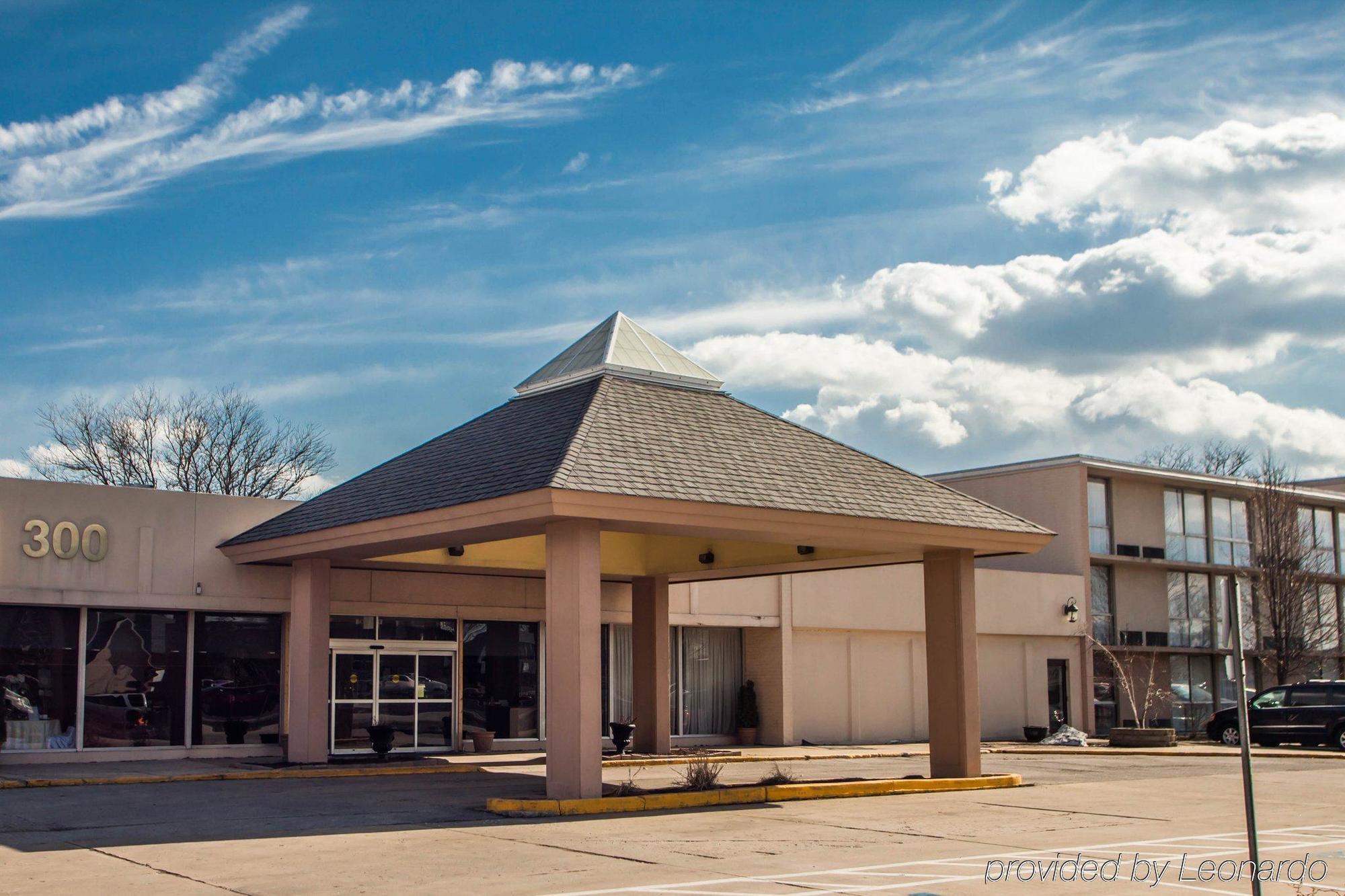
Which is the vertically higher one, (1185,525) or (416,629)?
(1185,525)

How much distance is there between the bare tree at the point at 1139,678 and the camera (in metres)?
40.2

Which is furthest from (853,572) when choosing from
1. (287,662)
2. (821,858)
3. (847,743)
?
(821,858)

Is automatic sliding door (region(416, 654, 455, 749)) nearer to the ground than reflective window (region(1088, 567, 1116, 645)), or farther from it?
nearer to the ground

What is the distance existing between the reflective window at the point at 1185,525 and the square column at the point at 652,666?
2251 centimetres

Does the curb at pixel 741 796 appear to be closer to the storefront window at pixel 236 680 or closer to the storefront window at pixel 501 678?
the storefront window at pixel 236 680

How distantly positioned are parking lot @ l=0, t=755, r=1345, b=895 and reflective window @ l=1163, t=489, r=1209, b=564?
22874 mm

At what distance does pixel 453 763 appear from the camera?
80.1 feet

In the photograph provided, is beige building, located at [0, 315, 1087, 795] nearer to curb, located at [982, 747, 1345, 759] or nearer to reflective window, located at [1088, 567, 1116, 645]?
curb, located at [982, 747, 1345, 759]

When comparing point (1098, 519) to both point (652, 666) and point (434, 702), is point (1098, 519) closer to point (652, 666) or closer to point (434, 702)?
point (652, 666)

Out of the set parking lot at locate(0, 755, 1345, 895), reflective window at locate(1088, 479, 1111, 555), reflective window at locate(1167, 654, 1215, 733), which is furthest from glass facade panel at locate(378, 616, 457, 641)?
reflective window at locate(1167, 654, 1215, 733)

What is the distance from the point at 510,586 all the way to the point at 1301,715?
1983cm

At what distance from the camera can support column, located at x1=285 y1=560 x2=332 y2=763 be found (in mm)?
23344

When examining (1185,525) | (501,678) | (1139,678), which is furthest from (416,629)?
(1185,525)

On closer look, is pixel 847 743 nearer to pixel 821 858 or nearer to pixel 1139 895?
pixel 821 858
